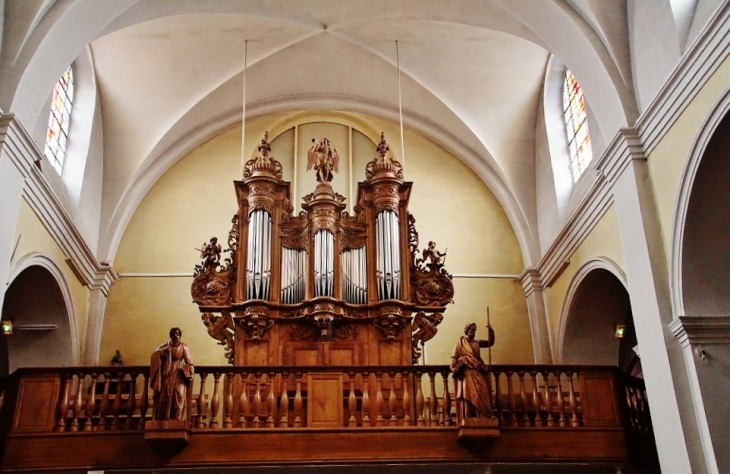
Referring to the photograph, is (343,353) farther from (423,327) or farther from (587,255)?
(587,255)

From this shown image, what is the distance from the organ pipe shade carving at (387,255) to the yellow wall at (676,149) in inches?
148

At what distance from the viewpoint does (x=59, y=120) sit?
13.1m

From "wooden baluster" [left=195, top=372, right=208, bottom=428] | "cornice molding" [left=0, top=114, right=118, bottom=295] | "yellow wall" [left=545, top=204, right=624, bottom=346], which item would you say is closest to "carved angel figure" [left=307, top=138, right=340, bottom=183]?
"cornice molding" [left=0, top=114, right=118, bottom=295]

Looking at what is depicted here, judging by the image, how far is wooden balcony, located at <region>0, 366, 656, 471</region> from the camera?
978 cm

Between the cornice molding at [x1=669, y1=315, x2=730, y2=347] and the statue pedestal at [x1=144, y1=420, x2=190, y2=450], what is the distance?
18.2 feet

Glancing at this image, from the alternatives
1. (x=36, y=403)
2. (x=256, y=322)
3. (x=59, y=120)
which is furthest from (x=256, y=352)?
(x=59, y=120)

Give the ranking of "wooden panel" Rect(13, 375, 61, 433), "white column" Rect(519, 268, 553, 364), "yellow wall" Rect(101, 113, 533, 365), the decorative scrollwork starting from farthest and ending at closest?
"yellow wall" Rect(101, 113, 533, 365), "white column" Rect(519, 268, 553, 364), the decorative scrollwork, "wooden panel" Rect(13, 375, 61, 433)

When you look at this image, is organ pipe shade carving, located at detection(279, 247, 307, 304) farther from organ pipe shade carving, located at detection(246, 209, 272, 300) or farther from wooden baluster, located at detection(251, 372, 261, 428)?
wooden baluster, located at detection(251, 372, 261, 428)

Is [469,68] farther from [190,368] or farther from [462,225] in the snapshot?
[190,368]

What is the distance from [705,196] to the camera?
924cm

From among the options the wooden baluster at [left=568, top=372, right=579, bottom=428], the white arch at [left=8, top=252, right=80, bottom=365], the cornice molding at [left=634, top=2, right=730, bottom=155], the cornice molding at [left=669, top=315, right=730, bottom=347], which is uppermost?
the cornice molding at [left=634, top=2, right=730, bottom=155]

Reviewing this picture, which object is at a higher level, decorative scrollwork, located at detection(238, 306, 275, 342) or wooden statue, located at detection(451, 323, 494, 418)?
decorative scrollwork, located at detection(238, 306, 275, 342)

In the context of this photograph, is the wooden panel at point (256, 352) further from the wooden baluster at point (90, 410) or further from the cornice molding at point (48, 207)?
the cornice molding at point (48, 207)

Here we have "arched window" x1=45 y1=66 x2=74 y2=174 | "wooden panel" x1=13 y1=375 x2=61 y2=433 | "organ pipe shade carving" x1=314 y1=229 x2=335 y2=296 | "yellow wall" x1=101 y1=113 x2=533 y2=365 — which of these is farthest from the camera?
"yellow wall" x1=101 y1=113 x2=533 y2=365
